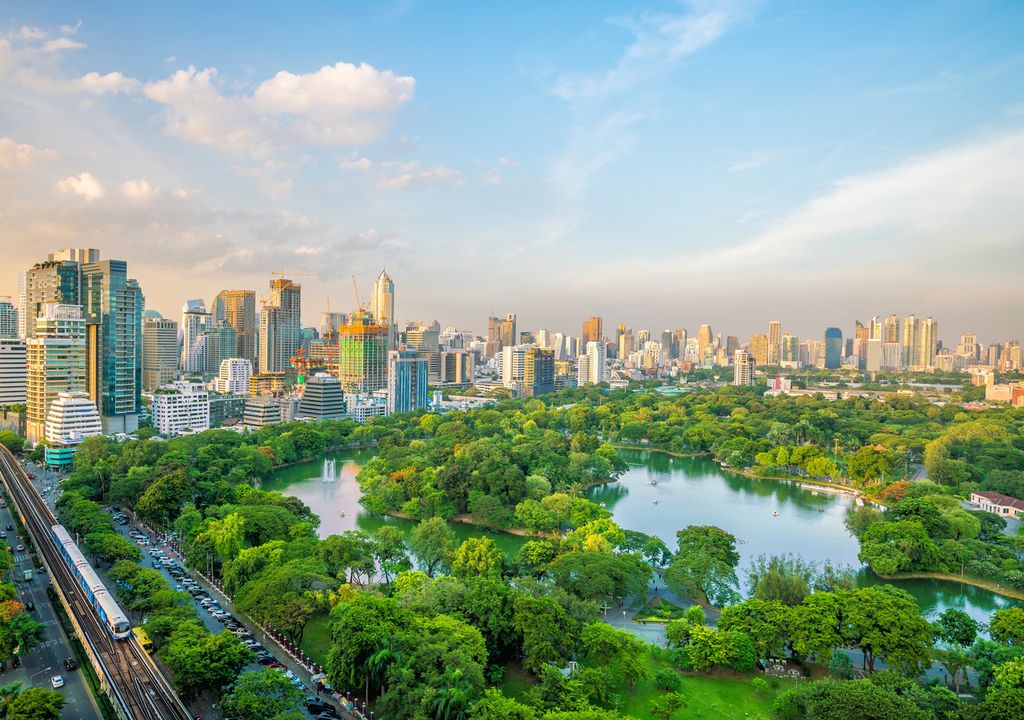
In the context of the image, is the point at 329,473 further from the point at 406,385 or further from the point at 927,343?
the point at 927,343

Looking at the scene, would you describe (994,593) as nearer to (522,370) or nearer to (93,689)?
(93,689)

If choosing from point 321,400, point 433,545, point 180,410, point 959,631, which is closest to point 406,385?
point 321,400

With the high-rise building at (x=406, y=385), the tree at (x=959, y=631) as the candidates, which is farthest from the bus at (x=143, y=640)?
the high-rise building at (x=406, y=385)

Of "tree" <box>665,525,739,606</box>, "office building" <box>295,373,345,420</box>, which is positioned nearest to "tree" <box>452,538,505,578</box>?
"tree" <box>665,525,739,606</box>

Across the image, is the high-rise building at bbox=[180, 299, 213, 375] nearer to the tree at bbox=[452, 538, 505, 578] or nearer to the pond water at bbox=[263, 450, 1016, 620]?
the pond water at bbox=[263, 450, 1016, 620]

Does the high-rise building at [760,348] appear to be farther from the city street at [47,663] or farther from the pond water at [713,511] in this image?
the city street at [47,663]

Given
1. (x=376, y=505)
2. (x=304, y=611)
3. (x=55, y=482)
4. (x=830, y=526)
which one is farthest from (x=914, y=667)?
(x=55, y=482)
